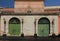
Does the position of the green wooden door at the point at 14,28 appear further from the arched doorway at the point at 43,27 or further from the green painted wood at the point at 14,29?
the arched doorway at the point at 43,27

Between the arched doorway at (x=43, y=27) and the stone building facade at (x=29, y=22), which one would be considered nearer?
the stone building facade at (x=29, y=22)

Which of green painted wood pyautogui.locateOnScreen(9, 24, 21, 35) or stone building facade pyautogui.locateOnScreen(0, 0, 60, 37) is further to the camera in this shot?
green painted wood pyautogui.locateOnScreen(9, 24, 21, 35)

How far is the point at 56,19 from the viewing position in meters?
52.4

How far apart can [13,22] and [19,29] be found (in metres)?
2.02

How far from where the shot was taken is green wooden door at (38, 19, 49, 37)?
172 feet

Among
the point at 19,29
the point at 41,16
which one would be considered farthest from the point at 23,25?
the point at 41,16

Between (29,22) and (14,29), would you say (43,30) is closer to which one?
(29,22)

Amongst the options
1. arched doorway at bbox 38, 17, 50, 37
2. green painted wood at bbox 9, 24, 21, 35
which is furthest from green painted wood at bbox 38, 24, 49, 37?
green painted wood at bbox 9, 24, 21, 35

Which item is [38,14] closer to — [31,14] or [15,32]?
[31,14]

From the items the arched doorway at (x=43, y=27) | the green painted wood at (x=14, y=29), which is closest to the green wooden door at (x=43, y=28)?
the arched doorway at (x=43, y=27)

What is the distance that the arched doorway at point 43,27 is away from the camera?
52.3 metres

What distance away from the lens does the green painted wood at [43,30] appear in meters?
52.3

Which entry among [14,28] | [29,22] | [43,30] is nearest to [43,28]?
[43,30]

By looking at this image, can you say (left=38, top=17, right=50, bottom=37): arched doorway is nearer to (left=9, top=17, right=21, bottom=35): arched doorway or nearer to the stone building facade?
the stone building facade
